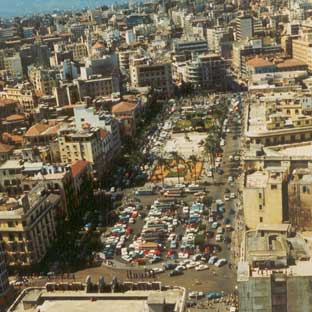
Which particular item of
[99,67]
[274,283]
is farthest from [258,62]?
[274,283]

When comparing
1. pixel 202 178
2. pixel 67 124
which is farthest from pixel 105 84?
pixel 202 178

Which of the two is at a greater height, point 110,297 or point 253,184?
point 110,297

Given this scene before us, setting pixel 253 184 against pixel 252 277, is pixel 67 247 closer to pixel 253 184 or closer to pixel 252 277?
pixel 253 184

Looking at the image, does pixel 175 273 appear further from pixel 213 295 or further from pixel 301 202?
pixel 301 202

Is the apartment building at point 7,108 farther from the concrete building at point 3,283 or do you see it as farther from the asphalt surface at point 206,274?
the concrete building at point 3,283

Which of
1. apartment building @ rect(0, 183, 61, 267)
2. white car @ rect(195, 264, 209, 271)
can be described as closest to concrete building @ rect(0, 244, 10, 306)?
apartment building @ rect(0, 183, 61, 267)

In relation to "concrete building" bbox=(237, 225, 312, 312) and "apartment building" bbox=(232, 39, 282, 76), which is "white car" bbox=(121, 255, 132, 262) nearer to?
"concrete building" bbox=(237, 225, 312, 312)
